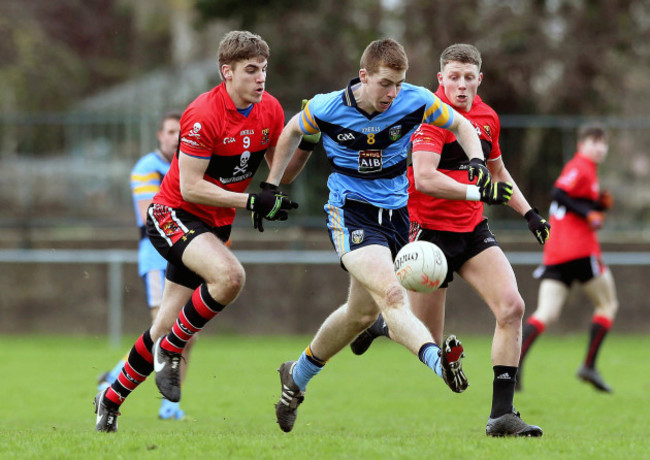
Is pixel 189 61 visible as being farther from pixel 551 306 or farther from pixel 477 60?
pixel 477 60

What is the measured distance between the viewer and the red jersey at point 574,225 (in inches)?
460

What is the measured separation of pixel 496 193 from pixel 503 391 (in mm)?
1297

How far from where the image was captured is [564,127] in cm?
1703

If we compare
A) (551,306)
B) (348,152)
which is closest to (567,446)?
(348,152)

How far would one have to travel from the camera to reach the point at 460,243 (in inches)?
290

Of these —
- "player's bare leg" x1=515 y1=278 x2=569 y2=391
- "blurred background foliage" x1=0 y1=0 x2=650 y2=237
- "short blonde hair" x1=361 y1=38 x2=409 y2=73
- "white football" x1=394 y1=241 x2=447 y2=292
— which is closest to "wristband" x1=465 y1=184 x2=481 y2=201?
"white football" x1=394 y1=241 x2=447 y2=292

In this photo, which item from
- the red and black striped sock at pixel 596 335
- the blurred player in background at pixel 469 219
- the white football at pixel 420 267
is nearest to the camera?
the white football at pixel 420 267

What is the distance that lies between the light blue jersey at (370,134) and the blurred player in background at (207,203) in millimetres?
391

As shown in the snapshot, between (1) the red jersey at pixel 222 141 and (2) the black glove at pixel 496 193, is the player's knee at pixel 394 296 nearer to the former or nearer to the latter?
(2) the black glove at pixel 496 193

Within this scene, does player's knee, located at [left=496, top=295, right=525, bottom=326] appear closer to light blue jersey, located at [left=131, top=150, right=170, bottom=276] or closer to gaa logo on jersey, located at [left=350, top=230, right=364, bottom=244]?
gaa logo on jersey, located at [left=350, top=230, right=364, bottom=244]

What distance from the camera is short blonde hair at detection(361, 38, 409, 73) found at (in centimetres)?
674

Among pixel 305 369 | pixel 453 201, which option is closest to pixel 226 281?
pixel 305 369

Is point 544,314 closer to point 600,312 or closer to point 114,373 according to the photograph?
point 600,312

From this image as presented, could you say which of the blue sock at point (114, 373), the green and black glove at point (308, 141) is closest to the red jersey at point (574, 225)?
the blue sock at point (114, 373)
